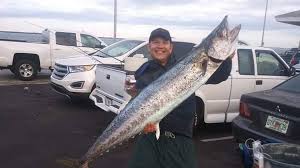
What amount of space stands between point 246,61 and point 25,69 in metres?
9.59

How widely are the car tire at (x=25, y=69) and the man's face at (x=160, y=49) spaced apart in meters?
12.9

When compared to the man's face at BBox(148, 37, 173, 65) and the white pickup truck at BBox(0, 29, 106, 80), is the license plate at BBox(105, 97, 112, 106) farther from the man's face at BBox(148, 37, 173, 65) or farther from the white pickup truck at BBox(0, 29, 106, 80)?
the white pickup truck at BBox(0, 29, 106, 80)

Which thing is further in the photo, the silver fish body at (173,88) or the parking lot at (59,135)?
the parking lot at (59,135)

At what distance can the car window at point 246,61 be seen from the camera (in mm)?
8523

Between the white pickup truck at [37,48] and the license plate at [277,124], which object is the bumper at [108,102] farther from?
the white pickup truck at [37,48]

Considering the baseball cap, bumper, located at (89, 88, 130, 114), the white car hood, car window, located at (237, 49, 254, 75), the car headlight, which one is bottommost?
bumper, located at (89, 88, 130, 114)

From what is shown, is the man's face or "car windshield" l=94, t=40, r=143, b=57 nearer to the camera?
the man's face

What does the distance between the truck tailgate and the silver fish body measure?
160 inches

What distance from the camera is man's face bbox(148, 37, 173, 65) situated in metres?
3.49

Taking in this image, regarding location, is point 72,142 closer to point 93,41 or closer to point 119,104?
point 119,104

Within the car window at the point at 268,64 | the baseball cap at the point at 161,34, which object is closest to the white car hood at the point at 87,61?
the car window at the point at 268,64

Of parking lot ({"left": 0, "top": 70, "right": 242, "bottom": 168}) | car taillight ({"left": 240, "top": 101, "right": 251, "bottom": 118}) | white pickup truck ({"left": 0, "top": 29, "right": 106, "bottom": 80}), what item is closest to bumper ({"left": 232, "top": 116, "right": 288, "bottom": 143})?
car taillight ({"left": 240, "top": 101, "right": 251, "bottom": 118})

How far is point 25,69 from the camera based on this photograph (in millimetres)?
15609

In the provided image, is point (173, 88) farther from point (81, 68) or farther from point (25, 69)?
point (25, 69)
